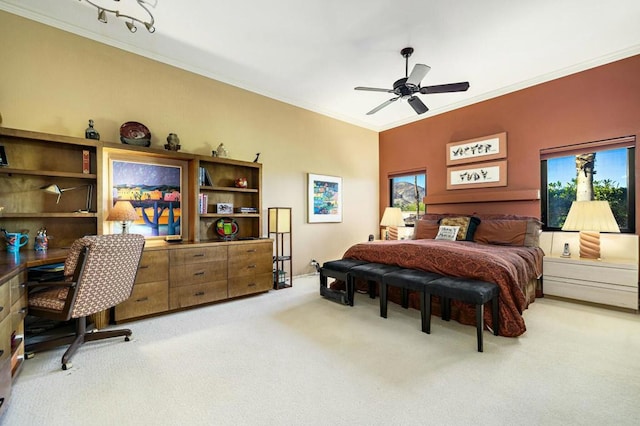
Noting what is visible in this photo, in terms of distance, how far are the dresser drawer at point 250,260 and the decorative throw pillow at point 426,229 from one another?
8.49 feet

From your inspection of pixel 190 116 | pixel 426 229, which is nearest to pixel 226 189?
pixel 190 116

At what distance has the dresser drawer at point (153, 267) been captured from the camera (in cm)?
286

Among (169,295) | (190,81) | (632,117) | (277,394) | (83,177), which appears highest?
(190,81)

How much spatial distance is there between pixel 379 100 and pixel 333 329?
3.91 m

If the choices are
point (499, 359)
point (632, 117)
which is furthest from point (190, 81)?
point (632, 117)

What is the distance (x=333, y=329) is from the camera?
8.87 feet

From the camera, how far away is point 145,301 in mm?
2885

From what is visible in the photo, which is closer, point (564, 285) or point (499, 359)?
point (499, 359)

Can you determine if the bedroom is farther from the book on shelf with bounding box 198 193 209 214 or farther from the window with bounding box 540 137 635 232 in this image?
the book on shelf with bounding box 198 193 209 214

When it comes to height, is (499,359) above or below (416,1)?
below

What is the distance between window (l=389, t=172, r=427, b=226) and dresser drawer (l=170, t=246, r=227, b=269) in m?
3.91

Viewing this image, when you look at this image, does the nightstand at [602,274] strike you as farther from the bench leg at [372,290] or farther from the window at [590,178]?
the bench leg at [372,290]

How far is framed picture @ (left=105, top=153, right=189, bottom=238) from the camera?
3166 mm

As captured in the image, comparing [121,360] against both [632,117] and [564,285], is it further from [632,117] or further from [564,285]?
[632,117]
